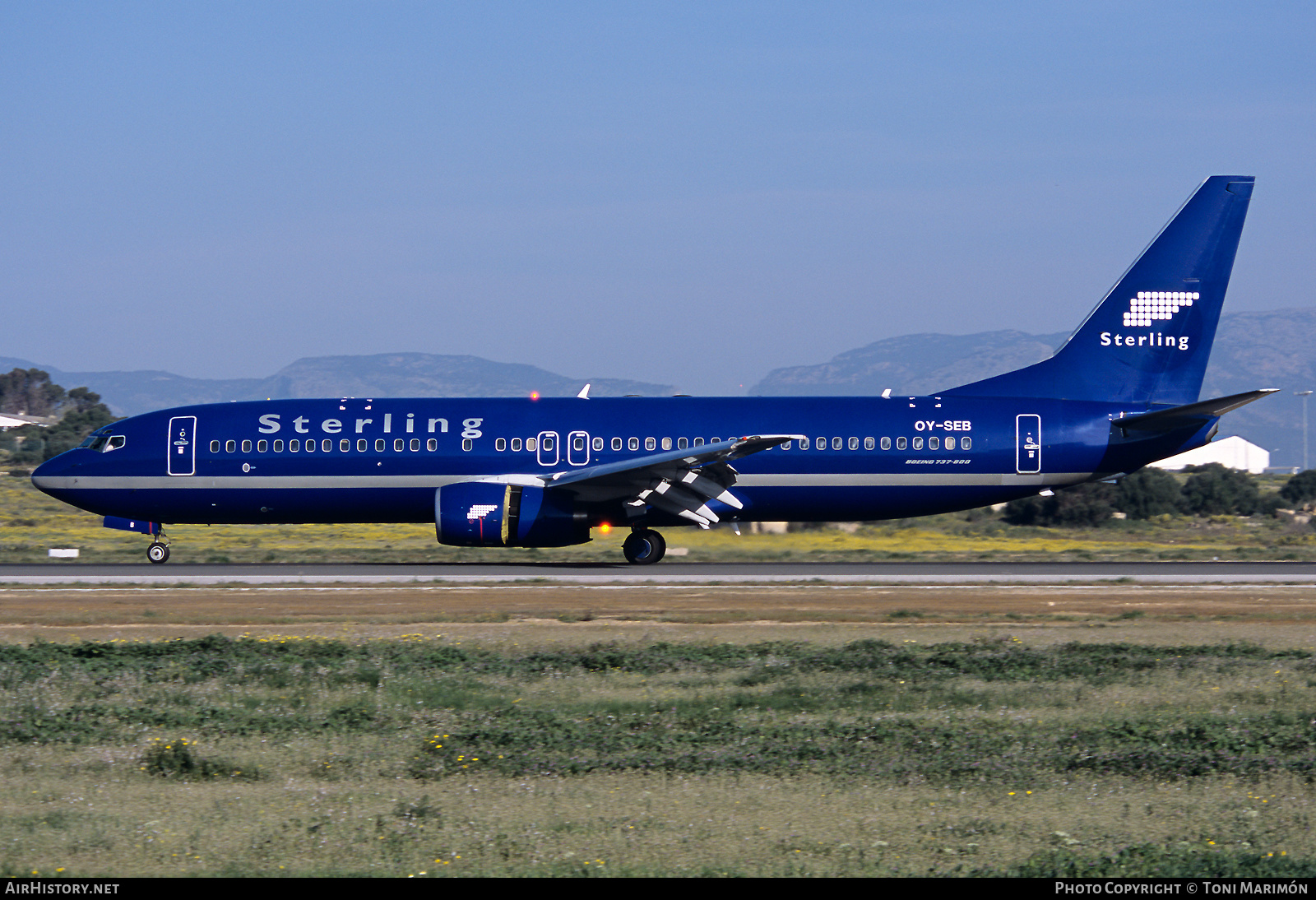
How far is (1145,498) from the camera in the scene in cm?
5738

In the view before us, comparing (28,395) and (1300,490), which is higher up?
(28,395)

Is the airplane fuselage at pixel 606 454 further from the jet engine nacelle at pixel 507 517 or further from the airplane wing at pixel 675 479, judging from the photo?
the jet engine nacelle at pixel 507 517

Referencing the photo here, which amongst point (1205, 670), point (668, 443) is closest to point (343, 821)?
point (1205, 670)

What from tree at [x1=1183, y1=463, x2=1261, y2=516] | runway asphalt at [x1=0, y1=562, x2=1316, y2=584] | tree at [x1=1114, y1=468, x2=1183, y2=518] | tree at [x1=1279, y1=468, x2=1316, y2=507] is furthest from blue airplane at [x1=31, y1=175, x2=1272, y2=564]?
tree at [x1=1279, y1=468, x2=1316, y2=507]

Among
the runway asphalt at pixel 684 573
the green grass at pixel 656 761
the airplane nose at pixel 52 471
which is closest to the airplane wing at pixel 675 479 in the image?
the runway asphalt at pixel 684 573

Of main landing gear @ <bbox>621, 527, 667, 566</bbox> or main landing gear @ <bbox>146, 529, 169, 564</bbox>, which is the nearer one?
main landing gear @ <bbox>621, 527, 667, 566</bbox>

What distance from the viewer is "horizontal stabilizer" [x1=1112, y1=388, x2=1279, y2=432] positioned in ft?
98.2

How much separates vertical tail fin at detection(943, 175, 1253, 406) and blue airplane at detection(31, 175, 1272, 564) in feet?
0.55

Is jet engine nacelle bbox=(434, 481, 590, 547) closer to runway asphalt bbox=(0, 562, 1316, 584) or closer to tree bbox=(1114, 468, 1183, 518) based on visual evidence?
runway asphalt bbox=(0, 562, 1316, 584)

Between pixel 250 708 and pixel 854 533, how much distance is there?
2829cm

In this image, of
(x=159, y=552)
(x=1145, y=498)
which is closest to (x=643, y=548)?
(x=159, y=552)

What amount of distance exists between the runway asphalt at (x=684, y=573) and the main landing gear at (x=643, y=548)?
1.36 ft

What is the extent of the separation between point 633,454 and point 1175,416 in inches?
516

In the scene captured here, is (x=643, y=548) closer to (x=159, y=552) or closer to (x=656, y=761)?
(x=159, y=552)
